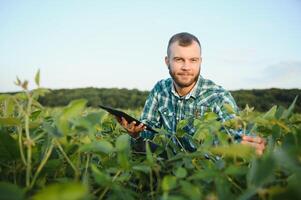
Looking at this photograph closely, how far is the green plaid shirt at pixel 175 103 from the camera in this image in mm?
2657

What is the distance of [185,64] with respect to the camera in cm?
282

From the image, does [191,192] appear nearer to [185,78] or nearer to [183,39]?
[185,78]

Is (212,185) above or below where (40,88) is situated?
below

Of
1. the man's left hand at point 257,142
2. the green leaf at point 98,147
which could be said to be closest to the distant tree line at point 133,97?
the man's left hand at point 257,142

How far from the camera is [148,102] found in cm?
306

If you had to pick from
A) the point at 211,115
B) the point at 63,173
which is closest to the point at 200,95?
the point at 211,115

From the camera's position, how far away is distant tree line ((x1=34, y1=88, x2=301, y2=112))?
995cm

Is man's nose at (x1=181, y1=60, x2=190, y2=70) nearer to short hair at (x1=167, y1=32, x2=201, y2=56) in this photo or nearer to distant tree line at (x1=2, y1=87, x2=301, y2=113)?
short hair at (x1=167, y1=32, x2=201, y2=56)

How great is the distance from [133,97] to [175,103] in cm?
1000

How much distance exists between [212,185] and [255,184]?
173mm

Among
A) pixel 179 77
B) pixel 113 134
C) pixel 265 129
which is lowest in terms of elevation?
pixel 113 134

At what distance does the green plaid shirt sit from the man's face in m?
0.11

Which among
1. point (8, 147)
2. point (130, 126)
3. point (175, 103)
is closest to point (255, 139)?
point (8, 147)

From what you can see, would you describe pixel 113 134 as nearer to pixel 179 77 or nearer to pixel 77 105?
pixel 77 105
